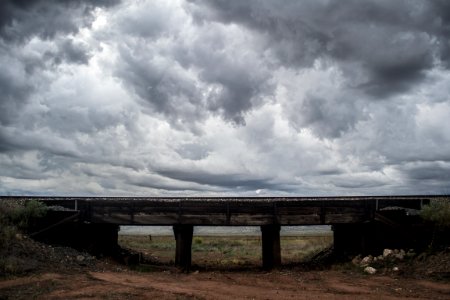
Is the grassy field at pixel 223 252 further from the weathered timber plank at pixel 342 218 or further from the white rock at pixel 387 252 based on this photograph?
the white rock at pixel 387 252

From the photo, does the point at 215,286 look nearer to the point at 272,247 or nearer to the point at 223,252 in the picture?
the point at 272,247

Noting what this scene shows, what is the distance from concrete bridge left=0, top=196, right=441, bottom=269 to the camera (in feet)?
66.7

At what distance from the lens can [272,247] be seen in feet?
67.5

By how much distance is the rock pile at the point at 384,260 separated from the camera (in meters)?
17.7

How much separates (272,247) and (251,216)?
1809mm

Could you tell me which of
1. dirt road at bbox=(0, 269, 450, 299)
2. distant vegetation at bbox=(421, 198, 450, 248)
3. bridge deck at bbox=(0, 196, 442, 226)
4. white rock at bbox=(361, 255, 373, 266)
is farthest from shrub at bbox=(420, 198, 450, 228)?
dirt road at bbox=(0, 269, 450, 299)

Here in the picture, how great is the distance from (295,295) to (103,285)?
20.4 ft

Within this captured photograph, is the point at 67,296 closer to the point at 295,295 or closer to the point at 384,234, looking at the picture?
the point at 295,295

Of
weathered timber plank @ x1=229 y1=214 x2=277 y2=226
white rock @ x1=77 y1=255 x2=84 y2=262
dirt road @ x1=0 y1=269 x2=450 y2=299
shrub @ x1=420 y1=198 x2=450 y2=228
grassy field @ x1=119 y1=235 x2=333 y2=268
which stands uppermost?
shrub @ x1=420 y1=198 x2=450 y2=228

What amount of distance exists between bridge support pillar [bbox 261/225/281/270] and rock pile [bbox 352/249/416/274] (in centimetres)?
347

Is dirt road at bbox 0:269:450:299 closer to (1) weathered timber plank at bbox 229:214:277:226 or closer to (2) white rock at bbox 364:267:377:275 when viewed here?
(2) white rock at bbox 364:267:377:275

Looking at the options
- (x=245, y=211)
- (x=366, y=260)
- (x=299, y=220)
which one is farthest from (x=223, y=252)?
(x=366, y=260)

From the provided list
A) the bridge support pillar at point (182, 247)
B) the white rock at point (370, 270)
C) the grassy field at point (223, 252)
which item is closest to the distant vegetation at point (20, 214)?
the bridge support pillar at point (182, 247)

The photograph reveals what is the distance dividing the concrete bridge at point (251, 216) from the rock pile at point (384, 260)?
1.12m
